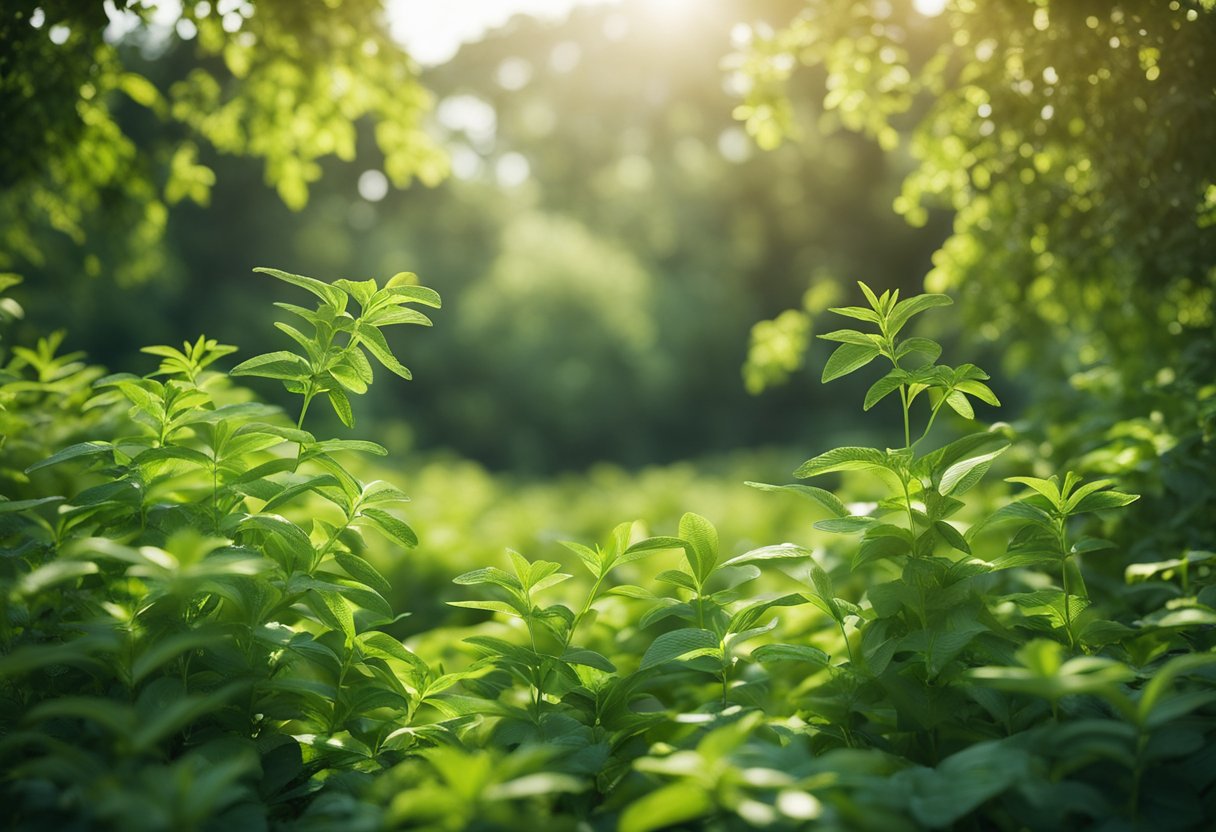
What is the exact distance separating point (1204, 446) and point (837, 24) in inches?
79.8

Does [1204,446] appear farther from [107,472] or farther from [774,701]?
[107,472]

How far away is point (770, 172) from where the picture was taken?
56.9 feet

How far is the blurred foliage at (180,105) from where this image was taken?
2.77 meters

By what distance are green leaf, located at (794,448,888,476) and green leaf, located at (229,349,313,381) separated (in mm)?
958

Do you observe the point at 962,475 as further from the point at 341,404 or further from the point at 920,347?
the point at 341,404

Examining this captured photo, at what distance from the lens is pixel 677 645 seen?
4.84 ft

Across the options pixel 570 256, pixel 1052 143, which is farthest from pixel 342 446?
pixel 570 256

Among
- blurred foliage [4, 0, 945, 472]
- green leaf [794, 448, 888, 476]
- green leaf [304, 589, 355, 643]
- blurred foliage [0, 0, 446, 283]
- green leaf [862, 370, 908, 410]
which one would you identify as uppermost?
blurred foliage [4, 0, 945, 472]

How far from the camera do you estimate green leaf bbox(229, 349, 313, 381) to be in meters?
1.46

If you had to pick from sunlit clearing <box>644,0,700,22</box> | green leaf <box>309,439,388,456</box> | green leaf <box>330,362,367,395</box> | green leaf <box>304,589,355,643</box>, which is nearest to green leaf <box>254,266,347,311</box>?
green leaf <box>330,362,367,395</box>

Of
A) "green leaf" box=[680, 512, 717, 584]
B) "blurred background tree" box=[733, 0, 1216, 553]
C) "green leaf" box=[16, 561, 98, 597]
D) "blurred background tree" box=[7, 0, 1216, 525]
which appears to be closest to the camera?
"green leaf" box=[16, 561, 98, 597]

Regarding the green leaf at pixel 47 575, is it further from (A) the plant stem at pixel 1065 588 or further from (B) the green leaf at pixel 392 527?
(A) the plant stem at pixel 1065 588

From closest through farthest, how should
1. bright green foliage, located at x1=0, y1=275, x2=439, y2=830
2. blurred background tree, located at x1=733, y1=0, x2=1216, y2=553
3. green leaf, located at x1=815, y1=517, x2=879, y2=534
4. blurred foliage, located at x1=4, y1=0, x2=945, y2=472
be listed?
bright green foliage, located at x1=0, y1=275, x2=439, y2=830 → green leaf, located at x1=815, y1=517, x2=879, y2=534 → blurred background tree, located at x1=733, y1=0, x2=1216, y2=553 → blurred foliage, located at x1=4, y1=0, x2=945, y2=472

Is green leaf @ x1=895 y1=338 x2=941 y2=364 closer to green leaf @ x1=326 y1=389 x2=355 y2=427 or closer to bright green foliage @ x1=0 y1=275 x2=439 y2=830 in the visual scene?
bright green foliage @ x1=0 y1=275 x2=439 y2=830
